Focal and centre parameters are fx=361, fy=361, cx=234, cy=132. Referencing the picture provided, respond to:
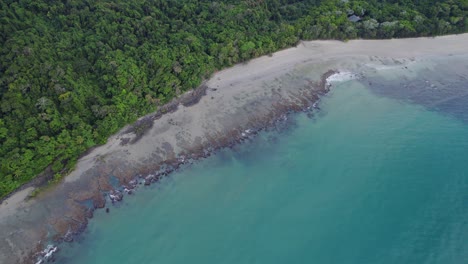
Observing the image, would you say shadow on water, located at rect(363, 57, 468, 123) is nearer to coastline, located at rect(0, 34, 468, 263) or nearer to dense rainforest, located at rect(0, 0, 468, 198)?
coastline, located at rect(0, 34, 468, 263)

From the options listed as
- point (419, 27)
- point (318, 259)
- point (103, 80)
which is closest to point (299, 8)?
point (419, 27)

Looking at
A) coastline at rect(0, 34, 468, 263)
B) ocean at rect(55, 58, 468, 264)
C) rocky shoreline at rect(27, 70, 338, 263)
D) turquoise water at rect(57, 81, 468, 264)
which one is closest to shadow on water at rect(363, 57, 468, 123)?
ocean at rect(55, 58, 468, 264)

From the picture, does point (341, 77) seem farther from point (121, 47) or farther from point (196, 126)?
point (121, 47)

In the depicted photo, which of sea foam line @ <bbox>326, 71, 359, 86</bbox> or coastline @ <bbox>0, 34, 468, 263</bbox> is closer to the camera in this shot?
coastline @ <bbox>0, 34, 468, 263</bbox>

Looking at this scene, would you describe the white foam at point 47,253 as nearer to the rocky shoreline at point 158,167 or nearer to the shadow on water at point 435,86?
the rocky shoreline at point 158,167

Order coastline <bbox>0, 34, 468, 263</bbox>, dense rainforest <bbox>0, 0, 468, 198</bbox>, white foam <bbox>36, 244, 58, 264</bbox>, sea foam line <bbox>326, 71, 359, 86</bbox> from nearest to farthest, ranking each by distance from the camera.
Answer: white foam <bbox>36, 244, 58, 264</bbox>
coastline <bbox>0, 34, 468, 263</bbox>
dense rainforest <bbox>0, 0, 468, 198</bbox>
sea foam line <bbox>326, 71, 359, 86</bbox>

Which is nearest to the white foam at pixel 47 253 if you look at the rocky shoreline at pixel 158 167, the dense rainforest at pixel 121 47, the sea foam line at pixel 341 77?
the rocky shoreline at pixel 158 167

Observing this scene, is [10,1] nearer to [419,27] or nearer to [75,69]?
[75,69]
